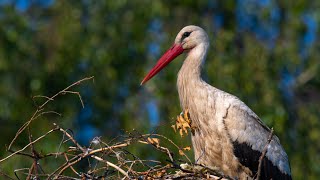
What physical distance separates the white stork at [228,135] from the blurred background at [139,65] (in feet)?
11.0

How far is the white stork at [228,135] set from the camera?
641 centimetres

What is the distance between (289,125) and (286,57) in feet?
5.49

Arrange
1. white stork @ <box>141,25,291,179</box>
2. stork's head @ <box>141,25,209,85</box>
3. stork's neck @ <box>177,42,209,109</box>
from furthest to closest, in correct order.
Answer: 1. stork's head @ <box>141,25,209,85</box>
2. stork's neck @ <box>177,42,209,109</box>
3. white stork @ <box>141,25,291,179</box>

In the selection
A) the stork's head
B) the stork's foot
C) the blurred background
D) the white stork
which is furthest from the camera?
the blurred background

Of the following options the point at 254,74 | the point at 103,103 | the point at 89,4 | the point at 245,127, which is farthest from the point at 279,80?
the point at 245,127

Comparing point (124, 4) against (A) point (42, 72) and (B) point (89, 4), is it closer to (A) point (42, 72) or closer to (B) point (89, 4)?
(B) point (89, 4)

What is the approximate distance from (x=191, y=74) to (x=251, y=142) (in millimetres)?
645

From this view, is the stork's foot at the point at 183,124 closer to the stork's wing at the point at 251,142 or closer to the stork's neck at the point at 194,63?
the stork's wing at the point at 251,142

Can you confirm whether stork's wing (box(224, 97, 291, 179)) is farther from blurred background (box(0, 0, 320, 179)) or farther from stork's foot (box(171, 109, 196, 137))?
blurred background (box(0, 0, 320, 179))

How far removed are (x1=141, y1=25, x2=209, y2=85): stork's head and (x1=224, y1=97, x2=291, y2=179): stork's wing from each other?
2.31 ft

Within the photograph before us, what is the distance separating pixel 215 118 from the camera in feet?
21.2

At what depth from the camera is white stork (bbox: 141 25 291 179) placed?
21.0 ft

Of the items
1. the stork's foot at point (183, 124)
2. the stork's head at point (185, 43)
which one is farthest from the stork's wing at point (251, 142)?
the stork's head at point (185, 43)

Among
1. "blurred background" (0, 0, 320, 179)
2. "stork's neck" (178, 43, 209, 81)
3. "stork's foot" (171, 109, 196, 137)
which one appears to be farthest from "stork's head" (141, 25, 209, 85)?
"blurred background" (0, 0, 320, 179)
